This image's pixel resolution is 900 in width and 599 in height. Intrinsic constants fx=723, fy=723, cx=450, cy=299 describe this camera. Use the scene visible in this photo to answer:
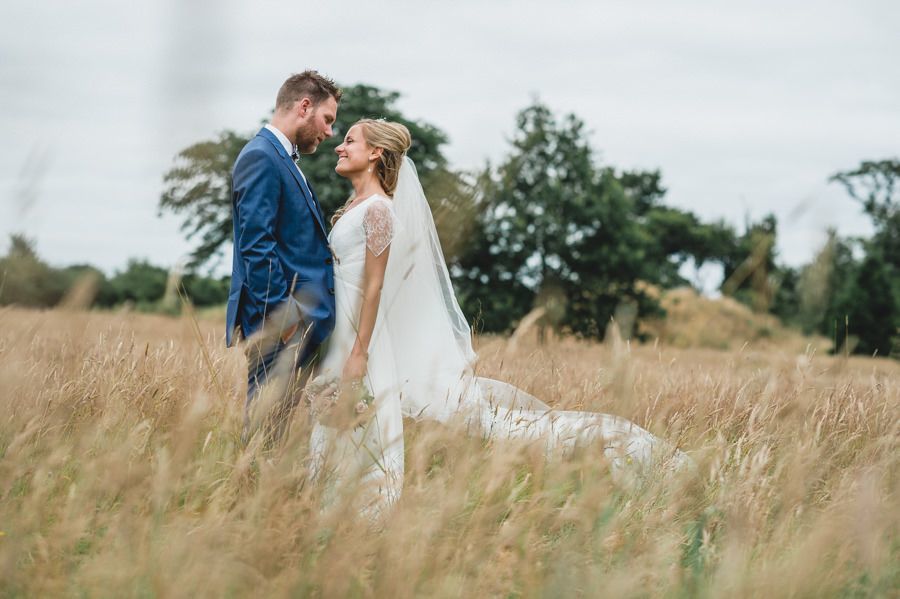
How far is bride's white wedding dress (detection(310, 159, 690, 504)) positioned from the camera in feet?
11.6

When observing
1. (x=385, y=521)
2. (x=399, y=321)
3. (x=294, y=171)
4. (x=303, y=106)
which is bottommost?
(x=385, y=521)

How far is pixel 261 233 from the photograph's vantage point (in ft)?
11.0

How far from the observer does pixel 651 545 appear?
8.21ft

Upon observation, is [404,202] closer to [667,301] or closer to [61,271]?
[61,271]

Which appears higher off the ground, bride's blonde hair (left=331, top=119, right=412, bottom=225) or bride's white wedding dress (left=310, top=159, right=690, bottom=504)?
bride's blonde hair (left=331, top=119, right=412, bottom=225)

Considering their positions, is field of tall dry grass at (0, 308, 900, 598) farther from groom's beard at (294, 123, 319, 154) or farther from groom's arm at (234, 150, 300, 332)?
groom's beard at (294, 123, 319, 154)

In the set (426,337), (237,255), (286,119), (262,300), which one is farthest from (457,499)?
(286,119)

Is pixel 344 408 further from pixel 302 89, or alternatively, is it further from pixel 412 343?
pixel 302 89

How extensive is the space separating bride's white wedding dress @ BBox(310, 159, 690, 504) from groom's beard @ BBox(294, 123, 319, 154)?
41 centimetres

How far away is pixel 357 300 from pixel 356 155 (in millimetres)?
837

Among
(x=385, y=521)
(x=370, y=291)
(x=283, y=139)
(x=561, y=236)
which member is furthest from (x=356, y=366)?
(x=561, y=236)

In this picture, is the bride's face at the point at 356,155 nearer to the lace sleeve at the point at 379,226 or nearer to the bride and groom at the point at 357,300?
the bride and groom at the point at 357,300

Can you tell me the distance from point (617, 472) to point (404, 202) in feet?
6.90

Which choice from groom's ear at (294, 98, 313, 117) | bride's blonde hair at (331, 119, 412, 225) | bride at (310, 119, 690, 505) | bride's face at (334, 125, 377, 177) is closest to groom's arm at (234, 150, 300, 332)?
bride at (310, 119, 690, 505)
